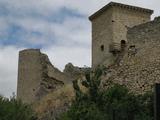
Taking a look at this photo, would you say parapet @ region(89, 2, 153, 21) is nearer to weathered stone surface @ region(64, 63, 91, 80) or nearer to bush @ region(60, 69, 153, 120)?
weathered stone surface @ region(64, 63, 91, 80)

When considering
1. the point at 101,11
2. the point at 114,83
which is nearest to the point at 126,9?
the point at 101,11

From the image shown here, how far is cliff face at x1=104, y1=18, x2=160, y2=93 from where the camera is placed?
1720cm

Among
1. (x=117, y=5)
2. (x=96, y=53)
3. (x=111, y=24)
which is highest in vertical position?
(x=117, y=5)

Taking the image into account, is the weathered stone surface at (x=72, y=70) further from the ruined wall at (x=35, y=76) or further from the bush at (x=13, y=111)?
the bush at (x=13, y=111)

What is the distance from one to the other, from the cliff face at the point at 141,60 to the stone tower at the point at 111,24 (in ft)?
32.1

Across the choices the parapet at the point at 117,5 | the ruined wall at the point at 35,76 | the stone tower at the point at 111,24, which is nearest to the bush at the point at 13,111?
the ruined wall at the point at 35,76

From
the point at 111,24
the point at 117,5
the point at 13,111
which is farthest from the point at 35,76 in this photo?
the point at 13,111

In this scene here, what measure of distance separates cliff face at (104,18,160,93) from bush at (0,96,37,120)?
581cm

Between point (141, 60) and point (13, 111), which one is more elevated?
point (141, 60)

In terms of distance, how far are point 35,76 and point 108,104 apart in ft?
51.1

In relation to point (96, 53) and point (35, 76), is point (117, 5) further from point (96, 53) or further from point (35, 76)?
point (35, 76)

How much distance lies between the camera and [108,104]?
1652cm

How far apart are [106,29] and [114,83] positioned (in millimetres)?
11468

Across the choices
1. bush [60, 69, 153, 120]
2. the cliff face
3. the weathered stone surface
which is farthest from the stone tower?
bush [60, 69, 153, 120]
